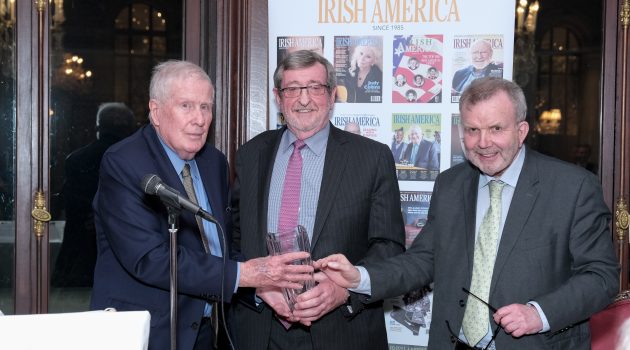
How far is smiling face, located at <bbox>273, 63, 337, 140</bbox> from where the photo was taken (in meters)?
2.96

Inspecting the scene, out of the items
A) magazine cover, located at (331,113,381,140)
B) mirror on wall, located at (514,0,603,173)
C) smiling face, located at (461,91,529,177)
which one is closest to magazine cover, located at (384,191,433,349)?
magazine cover, located at (331,113,381,140)

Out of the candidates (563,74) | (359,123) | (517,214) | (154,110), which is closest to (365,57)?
(359,123)

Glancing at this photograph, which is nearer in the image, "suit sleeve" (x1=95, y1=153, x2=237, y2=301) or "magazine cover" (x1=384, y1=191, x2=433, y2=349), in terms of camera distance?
"suit sleeve" (x1=95, y1=153, x2=237, y2=301)

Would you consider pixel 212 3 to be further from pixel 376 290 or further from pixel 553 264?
pixel 553 264

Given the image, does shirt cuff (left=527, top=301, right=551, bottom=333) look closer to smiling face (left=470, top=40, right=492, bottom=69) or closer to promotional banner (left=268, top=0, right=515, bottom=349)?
promotional banner (left=268, top=0, right=515, bottom=349)

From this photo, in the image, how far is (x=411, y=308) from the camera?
142 inches

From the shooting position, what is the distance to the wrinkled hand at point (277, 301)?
9.05 ft

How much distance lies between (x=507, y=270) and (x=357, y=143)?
0.77 m

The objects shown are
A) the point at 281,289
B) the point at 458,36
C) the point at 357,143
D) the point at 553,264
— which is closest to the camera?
the point at 553,264

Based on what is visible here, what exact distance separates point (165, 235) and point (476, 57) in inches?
66.9

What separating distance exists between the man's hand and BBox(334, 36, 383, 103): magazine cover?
45.2 inches

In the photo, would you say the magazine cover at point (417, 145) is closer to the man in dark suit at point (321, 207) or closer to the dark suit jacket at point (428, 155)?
the dark suit jacket at point (428, 155)

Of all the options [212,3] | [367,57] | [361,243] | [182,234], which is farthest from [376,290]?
[212,3]

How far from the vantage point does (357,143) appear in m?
2.99
